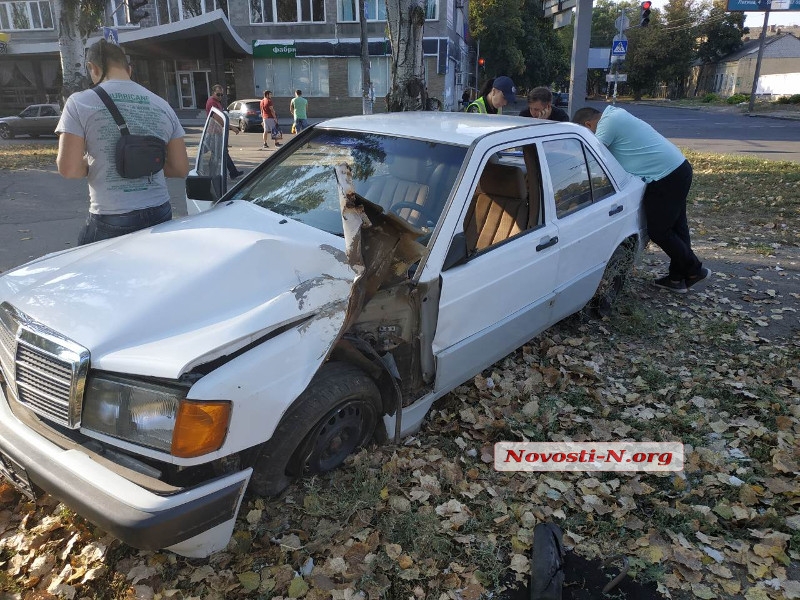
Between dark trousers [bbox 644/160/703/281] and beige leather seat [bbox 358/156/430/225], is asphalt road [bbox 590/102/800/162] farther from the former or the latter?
→ beige leather seat [bbox 358/156/430/225]

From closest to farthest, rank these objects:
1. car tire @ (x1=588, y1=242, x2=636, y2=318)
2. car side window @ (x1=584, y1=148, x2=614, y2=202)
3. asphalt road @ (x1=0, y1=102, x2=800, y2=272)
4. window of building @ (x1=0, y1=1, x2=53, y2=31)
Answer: car side window @ (x1=584, y1=148, x2=614, y2=202)
car tire @ (x1=588, y1=242, x2=636, y2=318)
asphalt road @ (x1=0, y1=102, x2=800, y2=272)
window of building @ (x1=0, y1=1, x2=53, y2=31)

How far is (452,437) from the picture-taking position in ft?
11.3

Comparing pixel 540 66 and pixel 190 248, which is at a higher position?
pixel 540 66

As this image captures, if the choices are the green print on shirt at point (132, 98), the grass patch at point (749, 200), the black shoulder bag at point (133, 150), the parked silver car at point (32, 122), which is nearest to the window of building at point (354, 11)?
the parked silver car at point (32, 122)

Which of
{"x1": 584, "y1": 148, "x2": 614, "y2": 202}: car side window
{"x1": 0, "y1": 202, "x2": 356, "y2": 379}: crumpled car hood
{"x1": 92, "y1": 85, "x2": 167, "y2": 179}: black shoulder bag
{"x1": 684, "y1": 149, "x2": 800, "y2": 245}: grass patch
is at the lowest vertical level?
{"x1": 684, "y1": 149, "x2": 800, "y2": 245}: grass patch

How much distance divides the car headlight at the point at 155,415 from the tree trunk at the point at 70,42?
53.3ft

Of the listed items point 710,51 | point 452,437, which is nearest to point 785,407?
point 452,437

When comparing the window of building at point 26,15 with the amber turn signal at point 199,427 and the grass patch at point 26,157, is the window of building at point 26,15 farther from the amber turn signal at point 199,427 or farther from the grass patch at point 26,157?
the amber turn signal at point 199,427

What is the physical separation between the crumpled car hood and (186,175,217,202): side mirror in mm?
874

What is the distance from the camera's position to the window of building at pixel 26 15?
39.2m

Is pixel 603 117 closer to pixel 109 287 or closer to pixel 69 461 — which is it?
pixel 109 287

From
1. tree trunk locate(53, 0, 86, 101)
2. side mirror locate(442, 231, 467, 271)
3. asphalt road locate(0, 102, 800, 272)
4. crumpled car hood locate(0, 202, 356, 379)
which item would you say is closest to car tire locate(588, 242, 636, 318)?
side mirror locate(442, 231, 467, 271)

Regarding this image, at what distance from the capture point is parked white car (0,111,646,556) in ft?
7.02

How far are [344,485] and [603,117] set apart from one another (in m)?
4.22
